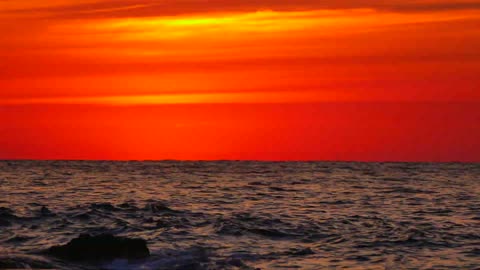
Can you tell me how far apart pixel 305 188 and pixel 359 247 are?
31866 mm

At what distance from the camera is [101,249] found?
24.7 meters

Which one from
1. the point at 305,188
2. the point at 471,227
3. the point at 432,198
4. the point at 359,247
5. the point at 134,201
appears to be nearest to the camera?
the point at 359,247

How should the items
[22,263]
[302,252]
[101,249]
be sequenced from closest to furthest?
[22,263], [101,249], [302,252]

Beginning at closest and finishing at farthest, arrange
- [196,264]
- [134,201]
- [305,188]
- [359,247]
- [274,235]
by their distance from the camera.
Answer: [196,264]
[359,247]
[274,235]
[134,201]
[305,188]

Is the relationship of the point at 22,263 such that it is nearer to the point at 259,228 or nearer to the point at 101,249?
the point at 101,249

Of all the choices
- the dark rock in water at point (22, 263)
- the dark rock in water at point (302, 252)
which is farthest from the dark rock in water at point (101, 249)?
the dark rock in water at point (302, 252)

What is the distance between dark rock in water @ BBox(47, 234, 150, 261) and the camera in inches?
958

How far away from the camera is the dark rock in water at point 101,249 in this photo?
958 inches

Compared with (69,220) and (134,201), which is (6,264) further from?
(134,201)

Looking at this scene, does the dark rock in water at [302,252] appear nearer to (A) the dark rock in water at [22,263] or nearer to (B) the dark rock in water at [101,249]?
(B) the dark rock in water at [101,249]

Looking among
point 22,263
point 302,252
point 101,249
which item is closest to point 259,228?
point 302,252

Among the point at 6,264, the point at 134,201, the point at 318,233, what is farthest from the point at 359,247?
the point at 134,201

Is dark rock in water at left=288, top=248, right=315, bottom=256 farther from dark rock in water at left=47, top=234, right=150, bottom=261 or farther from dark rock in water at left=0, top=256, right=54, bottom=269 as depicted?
dark rock in water at left=0, top=256, right=54, bottom=269

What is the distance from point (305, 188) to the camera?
2376 inches
